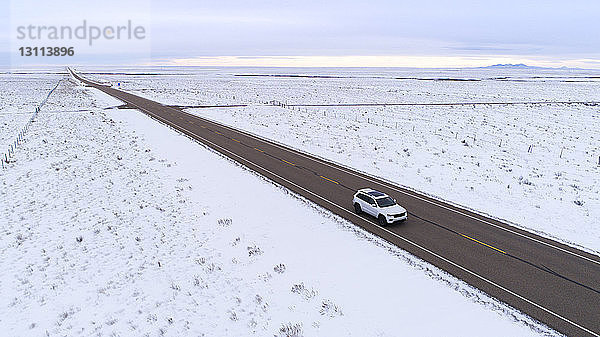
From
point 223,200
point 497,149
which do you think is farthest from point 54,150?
point 497,149

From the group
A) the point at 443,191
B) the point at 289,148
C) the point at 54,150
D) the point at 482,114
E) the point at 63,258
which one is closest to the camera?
the point at 63,258

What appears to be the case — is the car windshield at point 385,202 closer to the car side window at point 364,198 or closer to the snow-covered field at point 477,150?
the car side window at point 364,198

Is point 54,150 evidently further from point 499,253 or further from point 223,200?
point 499,253

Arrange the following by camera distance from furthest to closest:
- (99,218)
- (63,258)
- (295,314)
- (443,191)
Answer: (443,191)
(99,218)
(63,258)
(295,314)

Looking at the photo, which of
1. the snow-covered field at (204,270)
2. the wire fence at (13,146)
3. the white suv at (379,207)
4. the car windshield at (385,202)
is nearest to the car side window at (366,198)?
the white suv at (379,207)

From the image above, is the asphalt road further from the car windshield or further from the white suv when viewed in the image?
the car windshield

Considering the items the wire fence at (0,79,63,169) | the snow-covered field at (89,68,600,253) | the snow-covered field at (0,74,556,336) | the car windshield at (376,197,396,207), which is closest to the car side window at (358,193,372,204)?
the car windshield at (376,197,396,207)

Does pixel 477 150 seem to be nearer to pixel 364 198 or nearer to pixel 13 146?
pixel 364 198
